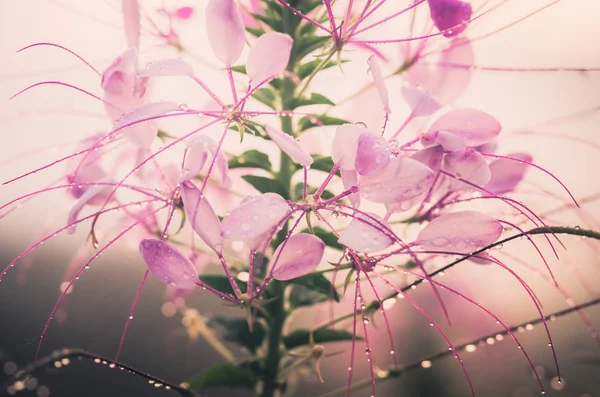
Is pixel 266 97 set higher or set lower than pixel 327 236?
higher

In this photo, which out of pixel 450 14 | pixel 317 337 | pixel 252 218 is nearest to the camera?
pixel 252 218

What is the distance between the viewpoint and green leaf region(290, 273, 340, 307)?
1.87ft

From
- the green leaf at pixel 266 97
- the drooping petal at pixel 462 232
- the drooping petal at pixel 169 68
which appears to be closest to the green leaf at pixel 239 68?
the green leaf at pixel 266 97

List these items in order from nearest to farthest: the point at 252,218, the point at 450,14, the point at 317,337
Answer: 1. the point at 252,218
2. the point at 450,14
3. the point at 317,337

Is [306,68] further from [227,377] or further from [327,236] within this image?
[227,377]

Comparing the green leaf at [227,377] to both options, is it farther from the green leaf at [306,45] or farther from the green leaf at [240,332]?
the green leaf at [306,45]

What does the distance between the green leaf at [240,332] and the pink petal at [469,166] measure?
28cm

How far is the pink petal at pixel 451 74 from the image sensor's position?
0.55 meters

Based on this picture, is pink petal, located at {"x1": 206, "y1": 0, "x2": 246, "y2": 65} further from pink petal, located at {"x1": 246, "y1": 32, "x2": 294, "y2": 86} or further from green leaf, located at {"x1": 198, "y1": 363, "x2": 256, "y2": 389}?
green leaf, located at {"x1": 198, "y1": 363, "x2": 256, "y2": 389}

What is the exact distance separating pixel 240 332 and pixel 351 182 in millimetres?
284

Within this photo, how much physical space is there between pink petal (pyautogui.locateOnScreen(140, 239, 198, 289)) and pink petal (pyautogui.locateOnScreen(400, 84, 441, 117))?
0.79ft

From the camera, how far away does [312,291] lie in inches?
25.2

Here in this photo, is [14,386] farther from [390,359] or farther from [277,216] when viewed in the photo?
[390,359]

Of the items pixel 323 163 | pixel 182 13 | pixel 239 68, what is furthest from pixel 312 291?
pixel 182 13
